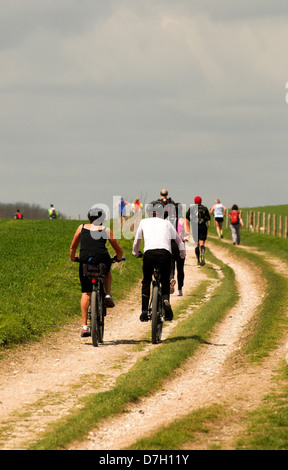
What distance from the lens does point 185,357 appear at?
1012 centimetres

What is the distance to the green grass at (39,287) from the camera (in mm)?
12109

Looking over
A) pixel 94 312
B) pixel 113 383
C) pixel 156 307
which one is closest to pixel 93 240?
pixel 94 312

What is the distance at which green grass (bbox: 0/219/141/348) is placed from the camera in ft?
39.7

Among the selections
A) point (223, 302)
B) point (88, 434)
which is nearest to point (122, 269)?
point (223, 302)

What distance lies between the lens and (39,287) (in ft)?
55.2

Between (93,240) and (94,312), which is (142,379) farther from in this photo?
(93,240)

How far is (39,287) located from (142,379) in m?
8.72

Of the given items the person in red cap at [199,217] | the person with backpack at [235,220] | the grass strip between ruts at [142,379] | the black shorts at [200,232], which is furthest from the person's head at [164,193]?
the person with backpack at [235,220]

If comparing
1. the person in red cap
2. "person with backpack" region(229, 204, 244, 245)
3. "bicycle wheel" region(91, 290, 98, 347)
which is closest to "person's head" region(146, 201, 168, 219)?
"bicycle wheel" region(91, 290, 98, 347)

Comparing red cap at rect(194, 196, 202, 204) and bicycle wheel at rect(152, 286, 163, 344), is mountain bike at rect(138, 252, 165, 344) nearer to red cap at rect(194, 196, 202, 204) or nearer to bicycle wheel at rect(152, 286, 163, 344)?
bicycle wheel at rect(152, 286, 163, 344)

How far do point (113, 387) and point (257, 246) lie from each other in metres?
27.2

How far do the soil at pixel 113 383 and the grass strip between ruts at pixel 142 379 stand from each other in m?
0.13

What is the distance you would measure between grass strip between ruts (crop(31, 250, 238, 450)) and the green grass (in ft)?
8.53

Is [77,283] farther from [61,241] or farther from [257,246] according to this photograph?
[257,246]
